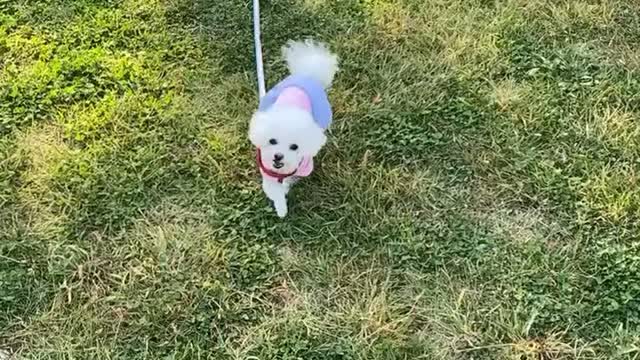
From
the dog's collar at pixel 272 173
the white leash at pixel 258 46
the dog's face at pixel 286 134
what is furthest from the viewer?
the white leash at pixel 258 46

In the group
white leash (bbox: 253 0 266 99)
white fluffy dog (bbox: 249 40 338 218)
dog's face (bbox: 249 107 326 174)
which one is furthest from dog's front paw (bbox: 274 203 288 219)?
white leash (bbox: 253 0 266 99)

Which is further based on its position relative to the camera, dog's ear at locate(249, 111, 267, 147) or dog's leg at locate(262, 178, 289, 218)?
dog's leg at locate(262, 178, 289, 218)

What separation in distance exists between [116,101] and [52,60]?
333 mm

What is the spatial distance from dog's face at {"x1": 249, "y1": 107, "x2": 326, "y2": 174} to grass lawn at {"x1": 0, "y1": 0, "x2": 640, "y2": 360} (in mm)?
291

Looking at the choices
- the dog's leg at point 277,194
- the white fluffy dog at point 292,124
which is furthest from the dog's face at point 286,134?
the dog's leg at point 277,194

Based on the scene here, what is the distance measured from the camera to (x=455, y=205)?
2.71 meters

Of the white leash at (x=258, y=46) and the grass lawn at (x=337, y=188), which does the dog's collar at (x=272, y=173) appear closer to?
the grass lawn at (x=337, y=188)

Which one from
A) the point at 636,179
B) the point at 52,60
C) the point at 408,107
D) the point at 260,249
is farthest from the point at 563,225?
the point at 52,60

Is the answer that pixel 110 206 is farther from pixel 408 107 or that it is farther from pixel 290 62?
pixel 408 107

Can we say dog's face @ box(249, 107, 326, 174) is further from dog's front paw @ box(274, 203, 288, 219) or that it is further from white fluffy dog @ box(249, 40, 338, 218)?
dog's front paw @ box(274, 203, 288, 219)

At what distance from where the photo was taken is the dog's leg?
102 inches

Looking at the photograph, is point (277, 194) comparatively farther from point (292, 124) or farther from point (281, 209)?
point (292, 124)

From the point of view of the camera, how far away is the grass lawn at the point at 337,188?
241cm

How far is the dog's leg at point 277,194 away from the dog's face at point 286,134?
153 millimetres
